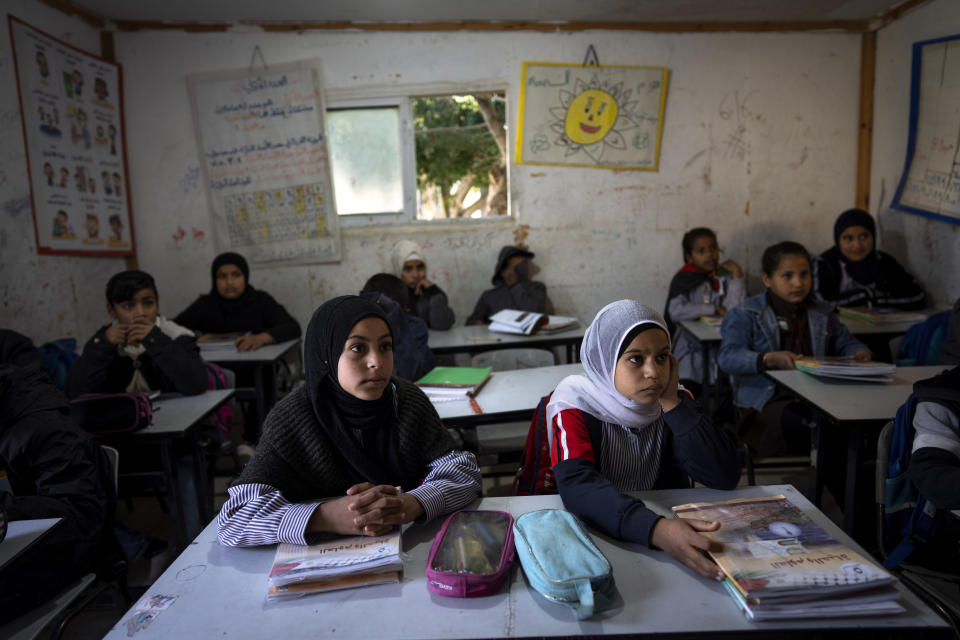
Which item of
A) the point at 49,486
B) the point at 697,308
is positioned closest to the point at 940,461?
the point at 49,486

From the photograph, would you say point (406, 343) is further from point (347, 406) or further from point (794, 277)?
point (794, 277)

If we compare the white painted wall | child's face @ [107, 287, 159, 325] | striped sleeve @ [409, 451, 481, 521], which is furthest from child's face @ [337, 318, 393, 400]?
the white painted wall

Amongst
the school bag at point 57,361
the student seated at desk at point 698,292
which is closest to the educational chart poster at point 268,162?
the school bag at point 57,361

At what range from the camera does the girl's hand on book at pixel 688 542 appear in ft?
3.36

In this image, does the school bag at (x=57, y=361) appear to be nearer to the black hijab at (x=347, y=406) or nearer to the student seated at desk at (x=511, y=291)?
the black hijab at (x=347, y=406)

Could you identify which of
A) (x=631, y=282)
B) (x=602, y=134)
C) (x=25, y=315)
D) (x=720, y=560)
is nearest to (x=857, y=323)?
(x=631, y=282)

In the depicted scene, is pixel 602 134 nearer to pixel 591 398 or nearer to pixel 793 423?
pixel 793 423

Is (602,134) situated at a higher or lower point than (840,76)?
lower

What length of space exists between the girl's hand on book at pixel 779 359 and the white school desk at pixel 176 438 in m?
2.26

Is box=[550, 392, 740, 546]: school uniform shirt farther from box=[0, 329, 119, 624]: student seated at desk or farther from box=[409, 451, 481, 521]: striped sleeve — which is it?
box=[0, 329, 119, 624]: student seated at desk

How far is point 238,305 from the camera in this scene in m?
4.00

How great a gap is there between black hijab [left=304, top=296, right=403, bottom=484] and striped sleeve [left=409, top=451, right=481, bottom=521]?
11cm

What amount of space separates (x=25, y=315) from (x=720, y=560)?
3.85m

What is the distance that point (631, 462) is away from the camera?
1504 millimetres
